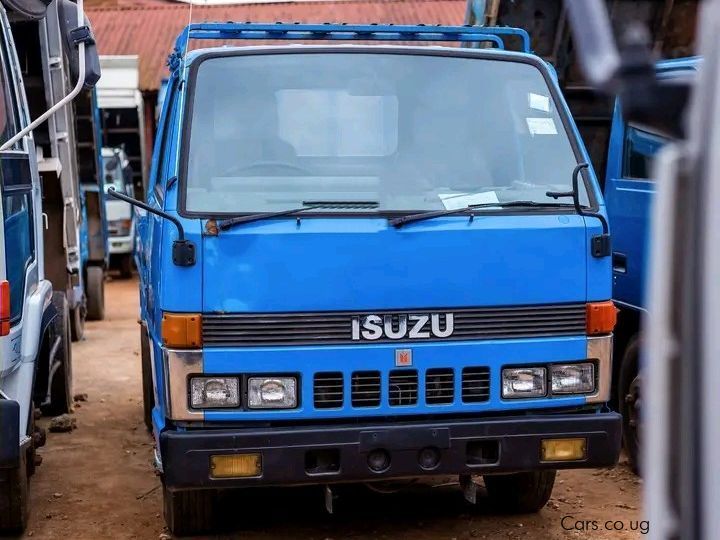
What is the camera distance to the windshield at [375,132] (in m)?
4.62

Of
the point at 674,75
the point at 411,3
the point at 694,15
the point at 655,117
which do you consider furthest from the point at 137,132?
the point at 655,117

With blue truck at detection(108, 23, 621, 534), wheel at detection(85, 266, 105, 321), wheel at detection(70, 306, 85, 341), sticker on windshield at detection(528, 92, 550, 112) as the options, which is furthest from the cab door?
wheel at detection(85, 266, 105, 321)

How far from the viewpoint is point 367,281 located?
4348mm

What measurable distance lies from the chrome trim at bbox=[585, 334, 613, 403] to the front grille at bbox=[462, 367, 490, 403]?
0.43m

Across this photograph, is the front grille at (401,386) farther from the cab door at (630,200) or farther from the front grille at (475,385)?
the cab door at (630,200)

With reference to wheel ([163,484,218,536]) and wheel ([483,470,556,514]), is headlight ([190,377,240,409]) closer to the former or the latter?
wheel ([163,484,218,536])

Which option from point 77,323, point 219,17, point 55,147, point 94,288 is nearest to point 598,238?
point 55,147

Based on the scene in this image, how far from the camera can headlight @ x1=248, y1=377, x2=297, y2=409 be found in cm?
431

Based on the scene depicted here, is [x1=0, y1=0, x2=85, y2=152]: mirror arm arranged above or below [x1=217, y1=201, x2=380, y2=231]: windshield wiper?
above

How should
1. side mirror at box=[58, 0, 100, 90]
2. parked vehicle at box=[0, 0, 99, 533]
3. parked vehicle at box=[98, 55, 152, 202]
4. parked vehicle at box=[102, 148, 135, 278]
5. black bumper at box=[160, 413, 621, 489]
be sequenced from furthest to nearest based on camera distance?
parked vehicle at box=[98, 55, 152, 202] → parked vehicle at box=[102, 148, 135, 278] → side mirror at box=[58, 0, 100, 90] → parked vehicle at box=[0, 0, 99, 533] → black bumper at box=[160, 413, 621, 489]

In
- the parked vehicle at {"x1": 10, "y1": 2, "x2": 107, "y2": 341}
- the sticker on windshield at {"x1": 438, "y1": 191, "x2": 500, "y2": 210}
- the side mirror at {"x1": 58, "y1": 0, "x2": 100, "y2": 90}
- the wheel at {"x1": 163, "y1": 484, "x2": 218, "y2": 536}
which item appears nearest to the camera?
the side mirror at {"x1": 58, "y1": 0, "x2": 100, "y2": 90}

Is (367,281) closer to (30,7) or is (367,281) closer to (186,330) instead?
(186,330)

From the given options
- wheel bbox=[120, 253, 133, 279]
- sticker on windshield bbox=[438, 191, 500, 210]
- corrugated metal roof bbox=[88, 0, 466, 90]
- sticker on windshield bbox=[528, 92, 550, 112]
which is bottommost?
wheel bbox=[120, 253, 133, 279]

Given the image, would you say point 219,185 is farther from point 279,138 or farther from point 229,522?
point 229,522
